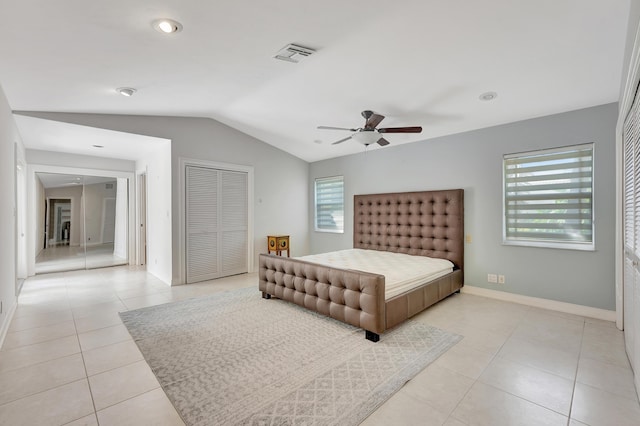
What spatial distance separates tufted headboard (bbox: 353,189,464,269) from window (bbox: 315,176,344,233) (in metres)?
0.58

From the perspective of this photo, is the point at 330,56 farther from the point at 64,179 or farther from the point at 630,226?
the point at 64,179

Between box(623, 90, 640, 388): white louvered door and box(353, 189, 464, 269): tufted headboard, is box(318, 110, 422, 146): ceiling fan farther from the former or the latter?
box(623, 90, 640, 388): white louvered door

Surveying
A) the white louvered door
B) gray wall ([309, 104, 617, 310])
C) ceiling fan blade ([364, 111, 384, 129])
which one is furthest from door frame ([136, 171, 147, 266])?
the white louvered door

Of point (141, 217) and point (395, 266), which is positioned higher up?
point (141, 217)

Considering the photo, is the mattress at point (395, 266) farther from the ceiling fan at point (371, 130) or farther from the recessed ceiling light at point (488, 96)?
the recessed ceiling light at point (488, 96)

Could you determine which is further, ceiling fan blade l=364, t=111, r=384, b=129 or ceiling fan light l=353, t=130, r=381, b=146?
ceiling fan light l=353, t=130, r=381, b=146

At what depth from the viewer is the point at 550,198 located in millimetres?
3633

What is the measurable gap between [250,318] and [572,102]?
14.3 feet

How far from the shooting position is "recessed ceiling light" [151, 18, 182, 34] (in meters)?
2.15

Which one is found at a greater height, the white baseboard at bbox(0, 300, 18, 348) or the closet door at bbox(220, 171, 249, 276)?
the closet door at bbox(220, 171, 249, 276)

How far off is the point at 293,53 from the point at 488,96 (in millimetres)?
2229

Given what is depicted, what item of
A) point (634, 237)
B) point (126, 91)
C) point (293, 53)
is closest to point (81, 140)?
point (126, 91)

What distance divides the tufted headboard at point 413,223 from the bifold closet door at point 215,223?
2.22m

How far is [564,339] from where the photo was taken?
2777 millimetres
